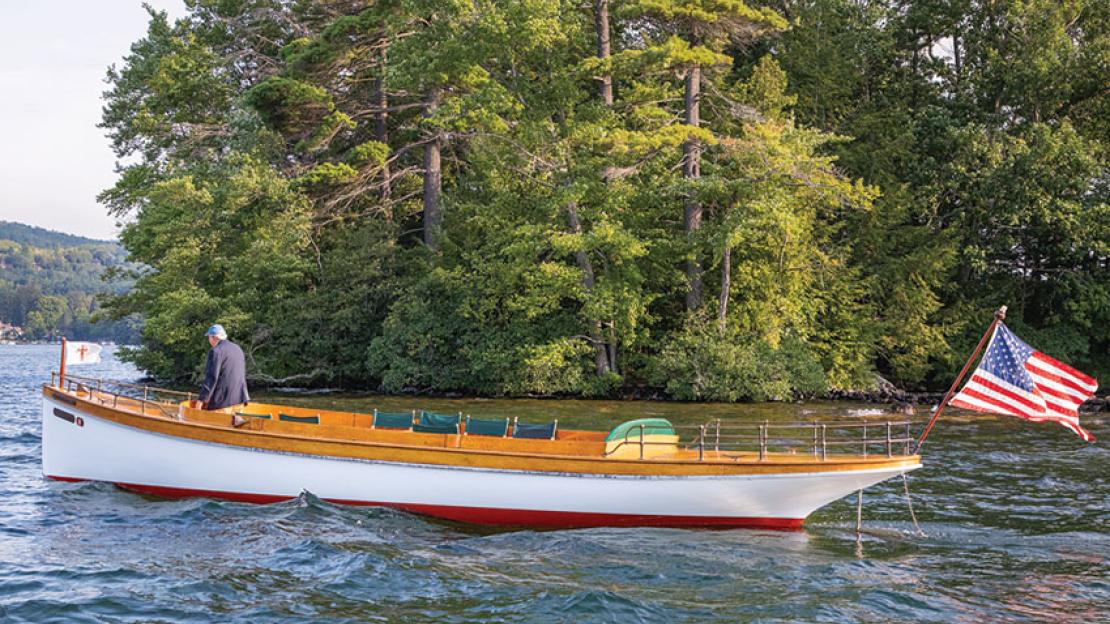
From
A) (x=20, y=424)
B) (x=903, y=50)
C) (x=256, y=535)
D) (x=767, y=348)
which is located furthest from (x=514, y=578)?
(x=903, y=50)

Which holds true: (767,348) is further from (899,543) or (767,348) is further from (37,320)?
(37,320)

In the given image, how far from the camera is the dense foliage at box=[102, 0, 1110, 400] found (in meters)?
29.3

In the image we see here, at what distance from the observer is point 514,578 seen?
33.3 ft

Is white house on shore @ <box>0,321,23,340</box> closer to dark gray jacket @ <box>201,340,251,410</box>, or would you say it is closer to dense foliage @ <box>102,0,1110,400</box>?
dense foliage @ <box>102,0,1110,400</box>

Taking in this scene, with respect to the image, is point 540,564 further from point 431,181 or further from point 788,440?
point 431,181

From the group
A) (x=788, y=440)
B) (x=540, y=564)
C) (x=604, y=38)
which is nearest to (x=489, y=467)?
(x=540, y=564)

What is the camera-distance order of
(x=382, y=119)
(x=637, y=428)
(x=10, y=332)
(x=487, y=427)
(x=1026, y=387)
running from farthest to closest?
(x=10, y=332)
(x=382, y=119)
(x=487, y=427)
(x=637, y=428)
(x=1026, y=387)

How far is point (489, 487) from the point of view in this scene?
12469 millimetres

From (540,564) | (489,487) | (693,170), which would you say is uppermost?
(693,170)

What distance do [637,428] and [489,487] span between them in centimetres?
226

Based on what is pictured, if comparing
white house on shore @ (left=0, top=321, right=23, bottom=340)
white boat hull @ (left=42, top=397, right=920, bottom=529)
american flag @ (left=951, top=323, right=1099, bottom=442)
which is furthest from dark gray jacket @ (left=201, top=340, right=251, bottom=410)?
white house on shore @ (left=0, top=321, right=23, bottom=340)

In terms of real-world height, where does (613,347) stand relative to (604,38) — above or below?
below

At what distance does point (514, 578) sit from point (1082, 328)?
29.4m

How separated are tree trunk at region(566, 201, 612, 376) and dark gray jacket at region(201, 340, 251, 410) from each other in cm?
1668
